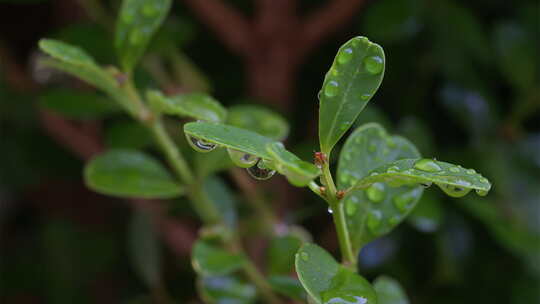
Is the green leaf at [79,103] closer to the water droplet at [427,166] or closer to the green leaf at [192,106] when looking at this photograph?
the green leaf at [192,106]

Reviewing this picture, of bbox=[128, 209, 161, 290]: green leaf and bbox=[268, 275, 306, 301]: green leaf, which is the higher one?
bbox=[268, 275, 306, 301]: green leaf

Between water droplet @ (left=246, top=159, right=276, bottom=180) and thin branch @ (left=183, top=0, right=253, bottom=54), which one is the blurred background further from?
water droplet @ (left=246, top=159, right=276, bottom=180)

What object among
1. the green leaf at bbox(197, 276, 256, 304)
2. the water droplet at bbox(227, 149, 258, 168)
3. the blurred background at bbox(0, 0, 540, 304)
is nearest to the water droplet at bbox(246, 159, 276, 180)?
the water droplet at bbox(227, 149, 258, 168)

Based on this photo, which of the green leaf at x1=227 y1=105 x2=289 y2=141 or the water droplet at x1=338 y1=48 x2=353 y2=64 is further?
the green leaf at x1=227 y1=105 x2=289 y2=141

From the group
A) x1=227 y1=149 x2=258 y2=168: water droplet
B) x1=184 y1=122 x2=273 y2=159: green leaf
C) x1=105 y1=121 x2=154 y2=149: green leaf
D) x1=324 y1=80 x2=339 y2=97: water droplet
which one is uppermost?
x1=324 y1=80 x2=339 y2=97: water droplet

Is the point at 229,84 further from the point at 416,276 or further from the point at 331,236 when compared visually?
the point at 416,276

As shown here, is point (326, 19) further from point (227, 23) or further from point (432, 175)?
point (432, 175)

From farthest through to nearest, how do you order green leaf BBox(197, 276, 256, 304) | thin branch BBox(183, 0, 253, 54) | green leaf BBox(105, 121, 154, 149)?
thin branch BBox(183, 0, 253, 54)
green leaf BBox(105, 121, 154, 149)
green leaf BBox(197, 276, 256, 304)
